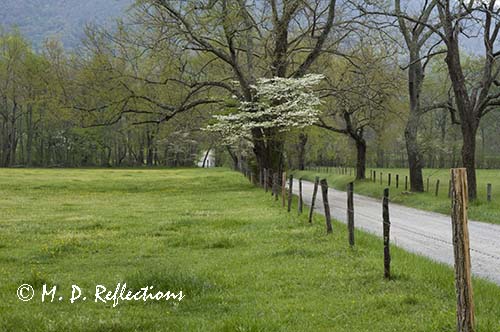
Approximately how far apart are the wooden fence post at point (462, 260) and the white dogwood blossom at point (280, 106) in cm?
2562

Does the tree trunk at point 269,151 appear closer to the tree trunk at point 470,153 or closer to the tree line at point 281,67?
the tree line at point 281,67

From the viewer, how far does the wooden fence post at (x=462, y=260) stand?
5.91 metres

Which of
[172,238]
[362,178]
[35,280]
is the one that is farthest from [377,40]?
[35,280]

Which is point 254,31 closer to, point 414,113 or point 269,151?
point 269,151

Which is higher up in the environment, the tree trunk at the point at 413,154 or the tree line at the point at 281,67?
the tree line at the point at 281,67

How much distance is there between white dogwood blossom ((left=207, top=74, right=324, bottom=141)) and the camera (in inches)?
Answer: 1268

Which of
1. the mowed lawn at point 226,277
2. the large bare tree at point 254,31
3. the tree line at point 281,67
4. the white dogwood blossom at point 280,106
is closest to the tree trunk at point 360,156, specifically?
the tree line at point 281,67

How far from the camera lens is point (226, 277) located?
32.1 ft

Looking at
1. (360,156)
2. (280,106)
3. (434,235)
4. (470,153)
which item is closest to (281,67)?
(280,106)

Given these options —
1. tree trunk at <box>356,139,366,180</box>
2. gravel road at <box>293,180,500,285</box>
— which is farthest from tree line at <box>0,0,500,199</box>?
gravel road at <box>293,180,500,285</box>

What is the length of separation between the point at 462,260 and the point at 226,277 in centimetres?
471

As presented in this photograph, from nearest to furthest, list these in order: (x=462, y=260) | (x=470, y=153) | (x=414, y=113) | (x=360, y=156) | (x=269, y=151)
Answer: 1. (x=462, y=260)
2. (x=470, y=153)
3. (x=414, y=113)
4. (x=269, y=151)
5. (x=360, y=156)

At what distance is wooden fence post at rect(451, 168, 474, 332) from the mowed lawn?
25.6 inches

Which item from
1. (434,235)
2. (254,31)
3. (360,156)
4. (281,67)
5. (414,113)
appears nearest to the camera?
(434,235)
